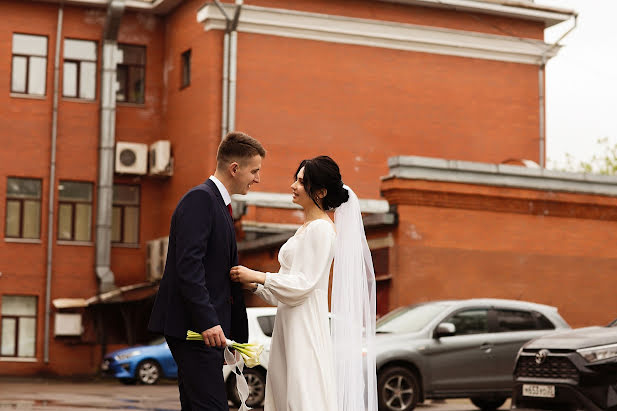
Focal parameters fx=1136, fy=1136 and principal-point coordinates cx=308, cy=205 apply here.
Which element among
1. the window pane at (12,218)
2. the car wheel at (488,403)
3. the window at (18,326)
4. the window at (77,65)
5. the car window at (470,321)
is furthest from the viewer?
the window at (77,65)

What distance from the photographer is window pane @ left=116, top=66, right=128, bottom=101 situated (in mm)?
34312

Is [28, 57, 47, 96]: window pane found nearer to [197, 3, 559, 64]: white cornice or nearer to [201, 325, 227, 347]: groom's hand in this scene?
[197, 3, 559, 64]: white cornice

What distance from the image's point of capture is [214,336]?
20.0 feet

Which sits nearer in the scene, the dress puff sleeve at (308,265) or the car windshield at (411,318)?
the dress puff sleeve at (308,265)

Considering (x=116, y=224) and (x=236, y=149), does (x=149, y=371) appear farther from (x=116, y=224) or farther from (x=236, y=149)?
(x=236, y=149)

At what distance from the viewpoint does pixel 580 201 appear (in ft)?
78.1

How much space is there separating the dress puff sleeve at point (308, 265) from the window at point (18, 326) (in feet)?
89.1

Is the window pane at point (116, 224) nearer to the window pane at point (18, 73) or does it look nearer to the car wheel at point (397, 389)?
the window pane at point (18, 73)

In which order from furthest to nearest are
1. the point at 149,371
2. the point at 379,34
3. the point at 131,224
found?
1. the point at 131,224
2. the point at 379,34
3. the point at 149,371

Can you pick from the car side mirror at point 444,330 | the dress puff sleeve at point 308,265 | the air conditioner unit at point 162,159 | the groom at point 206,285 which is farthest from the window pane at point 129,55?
the groom at point 206,285

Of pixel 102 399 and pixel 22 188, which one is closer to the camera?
pixel 102 399

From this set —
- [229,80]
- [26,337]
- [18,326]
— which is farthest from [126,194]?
[229,80]

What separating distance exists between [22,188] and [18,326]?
402 centimetres

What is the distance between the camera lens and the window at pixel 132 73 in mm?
34375
